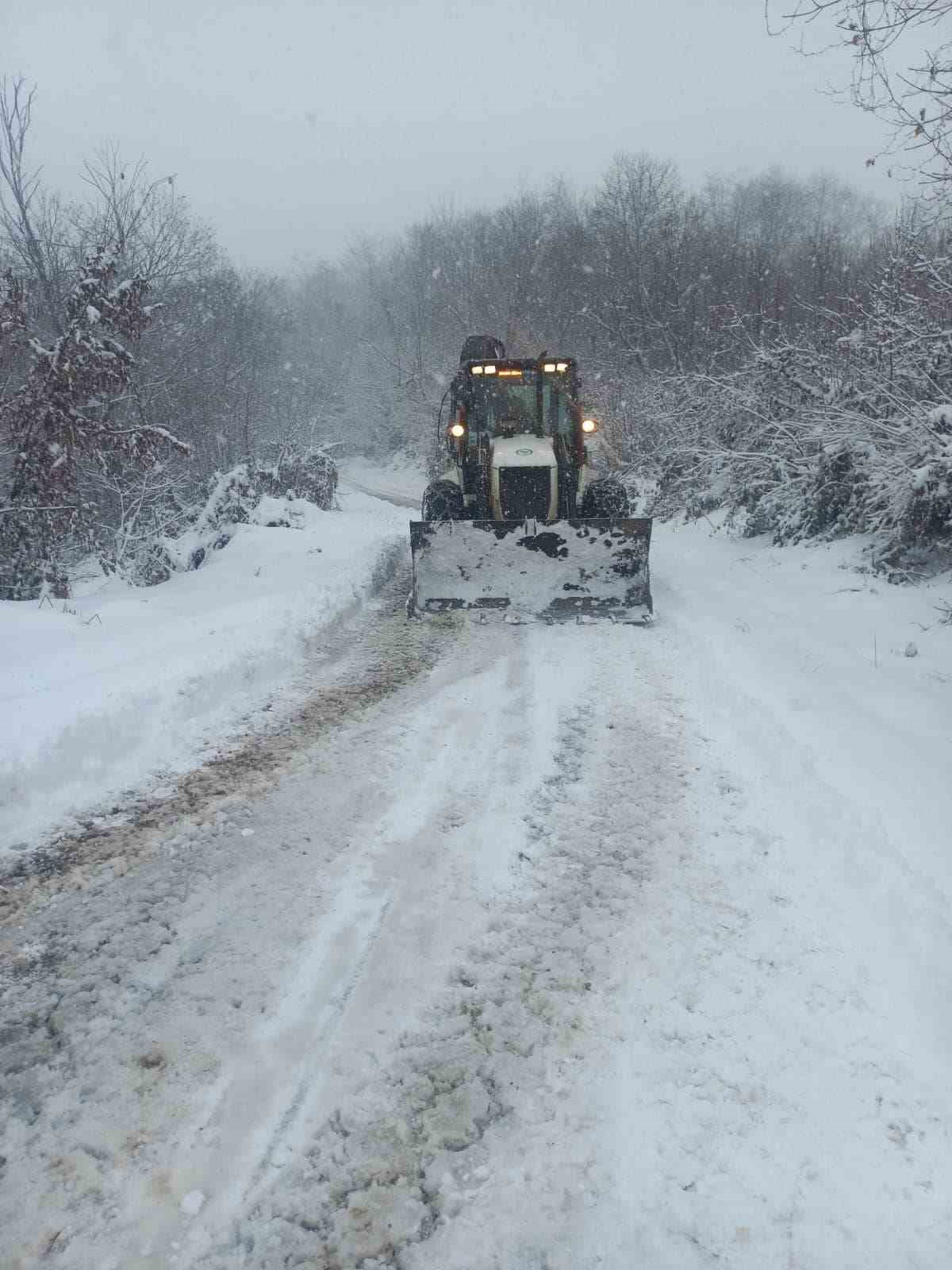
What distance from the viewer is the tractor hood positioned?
320 inches

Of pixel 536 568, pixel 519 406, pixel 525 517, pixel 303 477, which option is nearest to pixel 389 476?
Result: pixel 303 477

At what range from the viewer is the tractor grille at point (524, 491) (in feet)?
26.9

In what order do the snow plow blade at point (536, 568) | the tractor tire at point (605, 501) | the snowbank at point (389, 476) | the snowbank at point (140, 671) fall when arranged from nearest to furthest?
1. the snowbank at point (140, 671)
2. the snow plow blade at point (536, 568)
3. the tractor tire at point (605, 501)
4. the snowbank at point (389, 476)

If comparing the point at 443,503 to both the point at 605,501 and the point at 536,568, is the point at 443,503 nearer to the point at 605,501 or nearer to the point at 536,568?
the point at 536,568

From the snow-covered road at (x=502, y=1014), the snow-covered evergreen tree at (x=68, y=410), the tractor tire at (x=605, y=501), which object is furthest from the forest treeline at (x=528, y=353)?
the snow-covered road at (x=502, y=1014)

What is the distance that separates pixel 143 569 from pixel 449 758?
868cm

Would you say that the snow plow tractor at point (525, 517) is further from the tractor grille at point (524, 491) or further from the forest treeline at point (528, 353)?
the forest treeline at point (528, 353)

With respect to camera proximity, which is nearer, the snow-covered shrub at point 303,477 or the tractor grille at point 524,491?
the tractor grille at point 524,491

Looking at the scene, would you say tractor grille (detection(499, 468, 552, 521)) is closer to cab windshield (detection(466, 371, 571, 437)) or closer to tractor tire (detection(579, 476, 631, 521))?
tractor tire (detection(579, 476, 631, 521))

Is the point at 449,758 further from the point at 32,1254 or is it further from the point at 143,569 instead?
the point at 143,569

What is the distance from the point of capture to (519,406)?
9031 millimetres

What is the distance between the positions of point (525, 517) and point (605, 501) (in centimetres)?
99

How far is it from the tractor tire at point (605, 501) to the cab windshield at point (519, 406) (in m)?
0.94

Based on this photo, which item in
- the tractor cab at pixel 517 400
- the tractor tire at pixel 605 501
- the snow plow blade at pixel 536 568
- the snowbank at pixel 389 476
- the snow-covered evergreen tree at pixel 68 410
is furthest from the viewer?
the snowbank at pixel 389 476
